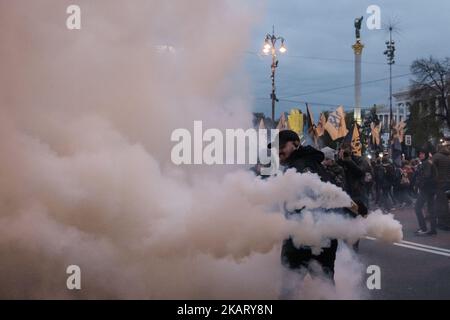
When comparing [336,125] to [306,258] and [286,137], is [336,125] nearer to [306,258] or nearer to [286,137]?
[286,137]

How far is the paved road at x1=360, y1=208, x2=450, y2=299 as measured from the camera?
5562 mm

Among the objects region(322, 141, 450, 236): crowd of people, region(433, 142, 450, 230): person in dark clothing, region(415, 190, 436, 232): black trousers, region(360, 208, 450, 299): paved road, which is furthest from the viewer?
region(433, 142, 450, 230): person in dark clothing

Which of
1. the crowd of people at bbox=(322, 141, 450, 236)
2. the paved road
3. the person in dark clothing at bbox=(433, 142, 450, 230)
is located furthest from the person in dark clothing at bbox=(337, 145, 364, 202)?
the person in dark clothing at bbox=(433, 142, 450, 230)

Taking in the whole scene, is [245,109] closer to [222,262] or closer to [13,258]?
[222,262]

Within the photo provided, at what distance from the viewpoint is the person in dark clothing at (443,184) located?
10.0m

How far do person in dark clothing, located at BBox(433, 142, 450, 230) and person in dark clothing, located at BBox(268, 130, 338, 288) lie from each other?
6.81 meters

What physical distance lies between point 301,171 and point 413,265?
155 inches

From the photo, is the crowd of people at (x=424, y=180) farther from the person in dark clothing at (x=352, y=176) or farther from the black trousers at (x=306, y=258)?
the black trousers at (x=306, y=258)

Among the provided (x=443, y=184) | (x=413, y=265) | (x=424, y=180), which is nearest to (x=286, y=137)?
(x=413, y=265)

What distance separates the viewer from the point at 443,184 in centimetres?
1005

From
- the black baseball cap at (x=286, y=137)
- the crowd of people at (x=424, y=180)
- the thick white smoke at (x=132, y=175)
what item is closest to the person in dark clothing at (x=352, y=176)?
the crowd of people at (x=424, y=180)

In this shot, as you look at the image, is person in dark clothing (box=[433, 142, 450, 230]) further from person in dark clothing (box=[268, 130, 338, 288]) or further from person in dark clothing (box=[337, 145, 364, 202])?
person in dark clothing (box=[268, 130, 338, 288])

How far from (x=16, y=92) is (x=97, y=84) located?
0.84 metres
